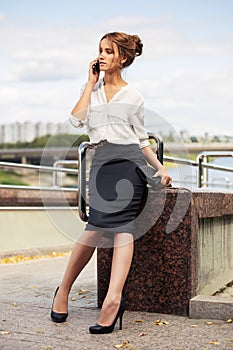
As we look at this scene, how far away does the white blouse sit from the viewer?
419 centimetres

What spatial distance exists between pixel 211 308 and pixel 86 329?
834 mm

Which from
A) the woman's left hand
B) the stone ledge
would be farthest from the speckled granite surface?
the woman's left hand

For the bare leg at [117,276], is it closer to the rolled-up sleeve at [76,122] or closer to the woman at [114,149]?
the woman at [114,149]

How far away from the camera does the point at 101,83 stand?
433cm

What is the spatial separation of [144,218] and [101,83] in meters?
0.93

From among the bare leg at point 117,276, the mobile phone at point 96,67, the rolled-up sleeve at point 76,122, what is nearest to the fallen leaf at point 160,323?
the bare leg at point 117,276

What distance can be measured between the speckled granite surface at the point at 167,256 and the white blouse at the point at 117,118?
47 cm

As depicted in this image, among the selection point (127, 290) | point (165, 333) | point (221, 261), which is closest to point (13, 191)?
point (221, 261)

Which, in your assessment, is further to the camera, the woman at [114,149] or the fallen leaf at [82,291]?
the fallen leaf at [82,291]

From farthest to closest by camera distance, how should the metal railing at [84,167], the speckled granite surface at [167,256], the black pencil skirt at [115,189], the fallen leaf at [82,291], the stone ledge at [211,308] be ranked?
1. the fallen leaf at [82,291]
2. the metal railing at [84,167]
3. the speckled granite surface at [167,256]
4. the stone ledge at [211,308]
5. the black pencil skirt at [115,189]

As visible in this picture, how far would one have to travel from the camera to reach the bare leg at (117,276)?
401cm

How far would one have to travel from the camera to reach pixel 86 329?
4102mm

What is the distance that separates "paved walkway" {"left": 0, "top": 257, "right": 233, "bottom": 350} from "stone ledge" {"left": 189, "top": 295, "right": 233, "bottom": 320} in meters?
0.06

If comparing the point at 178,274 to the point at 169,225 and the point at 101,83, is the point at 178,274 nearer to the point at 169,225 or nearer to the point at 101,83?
the point at 169,225
